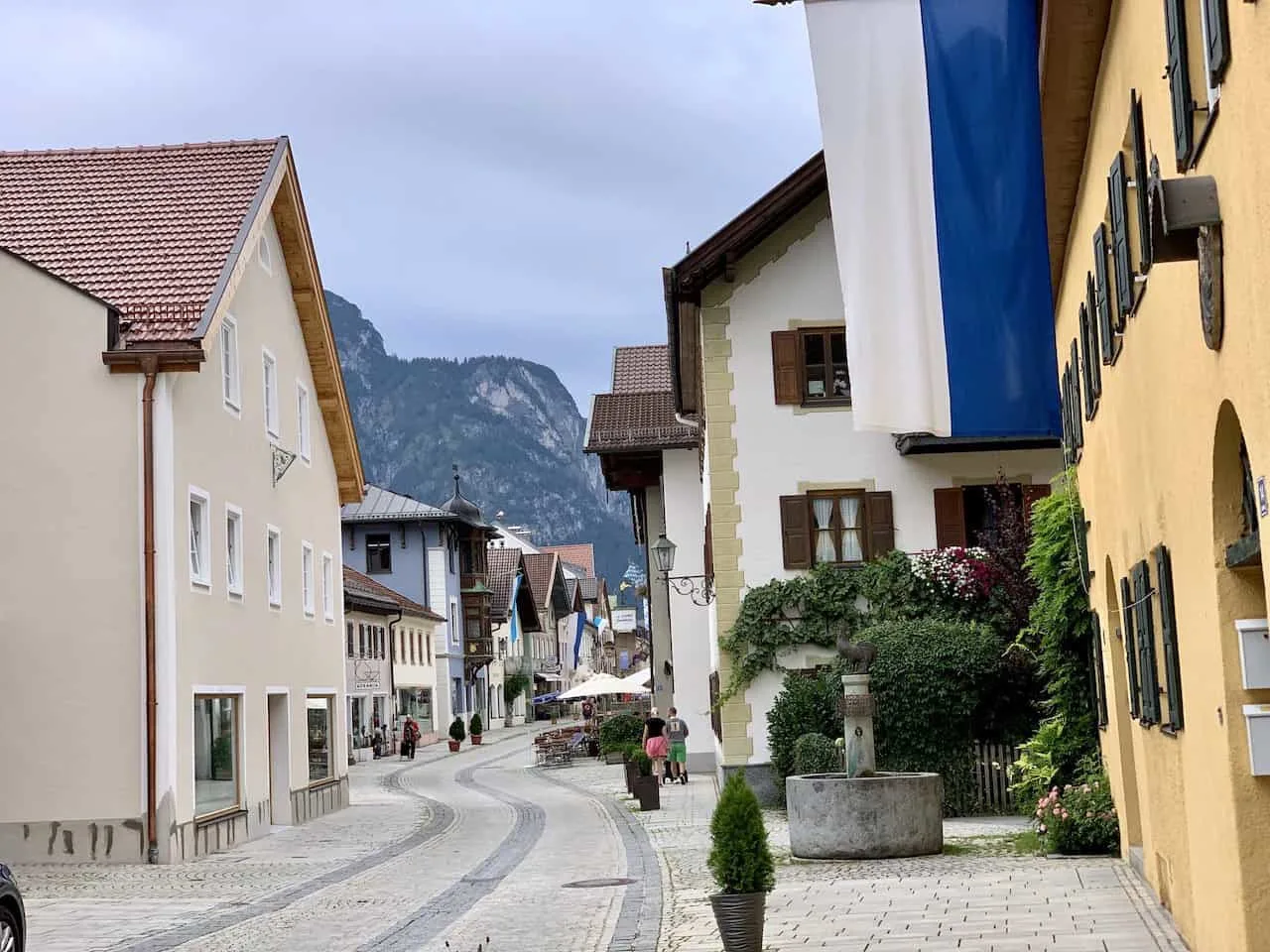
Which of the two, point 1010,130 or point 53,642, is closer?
point 1010,130

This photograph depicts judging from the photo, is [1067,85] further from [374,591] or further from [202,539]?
[374,591]

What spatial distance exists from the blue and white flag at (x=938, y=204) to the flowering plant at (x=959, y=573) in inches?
639

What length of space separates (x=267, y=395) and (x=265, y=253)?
2.35 meters

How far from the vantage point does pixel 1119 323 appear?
1027cm

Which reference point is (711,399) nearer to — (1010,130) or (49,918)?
(49,918)

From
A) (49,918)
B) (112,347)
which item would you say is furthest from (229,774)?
(49,918)

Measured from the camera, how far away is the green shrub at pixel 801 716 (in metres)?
24.2

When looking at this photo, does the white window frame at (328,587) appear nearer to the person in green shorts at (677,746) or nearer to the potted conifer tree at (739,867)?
the person in green shorts at (677,746)

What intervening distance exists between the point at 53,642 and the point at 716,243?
1165cm

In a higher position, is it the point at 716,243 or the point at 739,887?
the point at 716,243

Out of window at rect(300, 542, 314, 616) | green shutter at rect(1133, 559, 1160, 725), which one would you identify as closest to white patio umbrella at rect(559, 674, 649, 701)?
window at rect(300, 542, 314, 616)

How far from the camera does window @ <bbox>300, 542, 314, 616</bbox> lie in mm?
30062

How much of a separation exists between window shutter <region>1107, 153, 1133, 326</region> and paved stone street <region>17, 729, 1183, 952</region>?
13.0 feet

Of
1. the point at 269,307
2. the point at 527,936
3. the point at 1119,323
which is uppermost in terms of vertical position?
the point at 269,307
